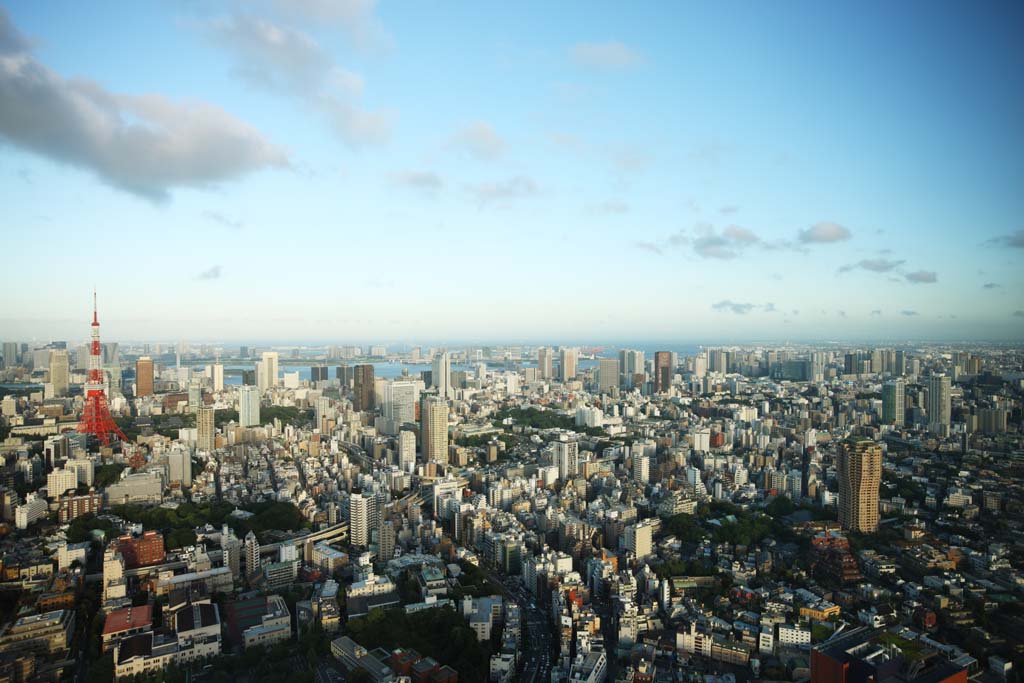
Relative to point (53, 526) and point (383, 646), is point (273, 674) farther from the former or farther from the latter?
point (53, 526)

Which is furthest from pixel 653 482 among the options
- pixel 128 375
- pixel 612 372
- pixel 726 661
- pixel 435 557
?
pixel 128 375

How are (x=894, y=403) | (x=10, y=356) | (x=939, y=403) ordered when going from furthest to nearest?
(x=10, y=356) → (x=894, y=403) → (x=939, y=403)

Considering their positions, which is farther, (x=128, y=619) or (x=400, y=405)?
(x=400, y=405)

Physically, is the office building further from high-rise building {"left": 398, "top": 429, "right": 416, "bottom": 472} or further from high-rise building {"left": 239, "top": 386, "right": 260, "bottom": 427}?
Result: high-rise building {"left": 239, "top": 386, "right": 260, "bottom": 427}

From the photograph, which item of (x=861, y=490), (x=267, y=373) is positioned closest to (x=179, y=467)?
(x=861, y=490)

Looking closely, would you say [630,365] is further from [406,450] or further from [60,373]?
[60,373]
